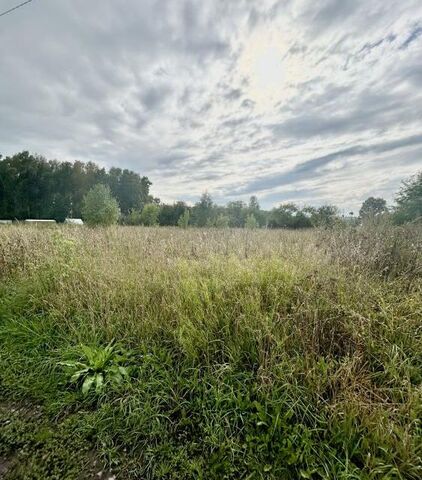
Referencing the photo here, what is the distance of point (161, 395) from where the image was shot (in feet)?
5.79

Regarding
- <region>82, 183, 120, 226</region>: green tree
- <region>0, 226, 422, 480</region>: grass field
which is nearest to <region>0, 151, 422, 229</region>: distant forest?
<region>82, 183, 120, 226</region>: green tree

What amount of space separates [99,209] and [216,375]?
1323 centimetres

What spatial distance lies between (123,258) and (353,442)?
3913mm

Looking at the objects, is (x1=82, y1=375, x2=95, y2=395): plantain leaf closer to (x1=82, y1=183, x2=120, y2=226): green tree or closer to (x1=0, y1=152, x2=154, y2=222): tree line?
(x1=82, y1=183, x2=120, y2=226): green tree

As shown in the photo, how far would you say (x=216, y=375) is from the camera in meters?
1.84

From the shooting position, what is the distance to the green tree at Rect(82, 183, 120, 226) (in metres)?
12.8

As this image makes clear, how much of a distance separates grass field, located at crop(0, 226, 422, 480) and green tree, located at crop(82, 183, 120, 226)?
34.2 ft

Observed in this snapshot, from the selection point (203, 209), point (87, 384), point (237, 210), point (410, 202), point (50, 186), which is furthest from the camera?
point (50, 186)

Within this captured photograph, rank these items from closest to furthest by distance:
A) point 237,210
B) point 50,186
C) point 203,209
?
1. point 203,209
2. point 237,210
3. point 50,186

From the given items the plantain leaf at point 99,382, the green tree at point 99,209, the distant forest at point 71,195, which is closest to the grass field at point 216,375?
the plantain leaf at point 99,382

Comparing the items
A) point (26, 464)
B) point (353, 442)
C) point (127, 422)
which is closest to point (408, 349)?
point (353, 442)

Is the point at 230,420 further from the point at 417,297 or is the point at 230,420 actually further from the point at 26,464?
the point at 417,297

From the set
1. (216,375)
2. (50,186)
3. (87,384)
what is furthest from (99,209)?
(50,186)

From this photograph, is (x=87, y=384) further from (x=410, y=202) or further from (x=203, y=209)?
(x=203, y=209)
